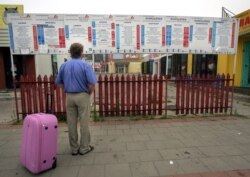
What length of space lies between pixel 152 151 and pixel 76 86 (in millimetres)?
1783

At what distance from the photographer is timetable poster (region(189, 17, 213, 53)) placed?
562 centimetres

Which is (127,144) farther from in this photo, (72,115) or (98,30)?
(98,30)

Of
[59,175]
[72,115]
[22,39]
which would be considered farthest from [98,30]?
[59,175]

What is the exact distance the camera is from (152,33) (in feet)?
18.0

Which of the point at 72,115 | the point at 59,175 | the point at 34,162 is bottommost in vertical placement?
the point at 59,175

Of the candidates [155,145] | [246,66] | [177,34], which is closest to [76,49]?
[155,145]

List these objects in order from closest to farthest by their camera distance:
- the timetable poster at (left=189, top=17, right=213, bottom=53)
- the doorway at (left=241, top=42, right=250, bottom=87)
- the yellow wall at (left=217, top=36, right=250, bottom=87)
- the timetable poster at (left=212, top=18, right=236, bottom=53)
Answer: the timetable poster at (left=189, top=17, right=213, bottom=53), the timetable poster at (left=212, top=18, right=236, bottom=53), the doorway at (left=241, top=42, right=250, bottom=87), the yellow wall at (left=217, top=36, right=250, bottom=87)

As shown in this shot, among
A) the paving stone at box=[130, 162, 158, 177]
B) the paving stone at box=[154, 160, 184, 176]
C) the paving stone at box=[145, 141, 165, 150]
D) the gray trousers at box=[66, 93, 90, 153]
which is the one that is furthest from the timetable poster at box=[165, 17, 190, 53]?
the paving stone at box=[130, 162, 158, 177]

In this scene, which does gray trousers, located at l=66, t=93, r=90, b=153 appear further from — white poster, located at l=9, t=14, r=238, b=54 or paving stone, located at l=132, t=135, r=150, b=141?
white poster, located at l=9, t=14, r=238, b=54

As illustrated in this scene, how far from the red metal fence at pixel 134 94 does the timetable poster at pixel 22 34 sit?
2.53 ft

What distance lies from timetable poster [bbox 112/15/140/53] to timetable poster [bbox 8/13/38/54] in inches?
83.3

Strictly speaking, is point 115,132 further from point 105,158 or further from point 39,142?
point 39,142

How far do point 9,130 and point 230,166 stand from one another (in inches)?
188

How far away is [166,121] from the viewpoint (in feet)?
17.9
